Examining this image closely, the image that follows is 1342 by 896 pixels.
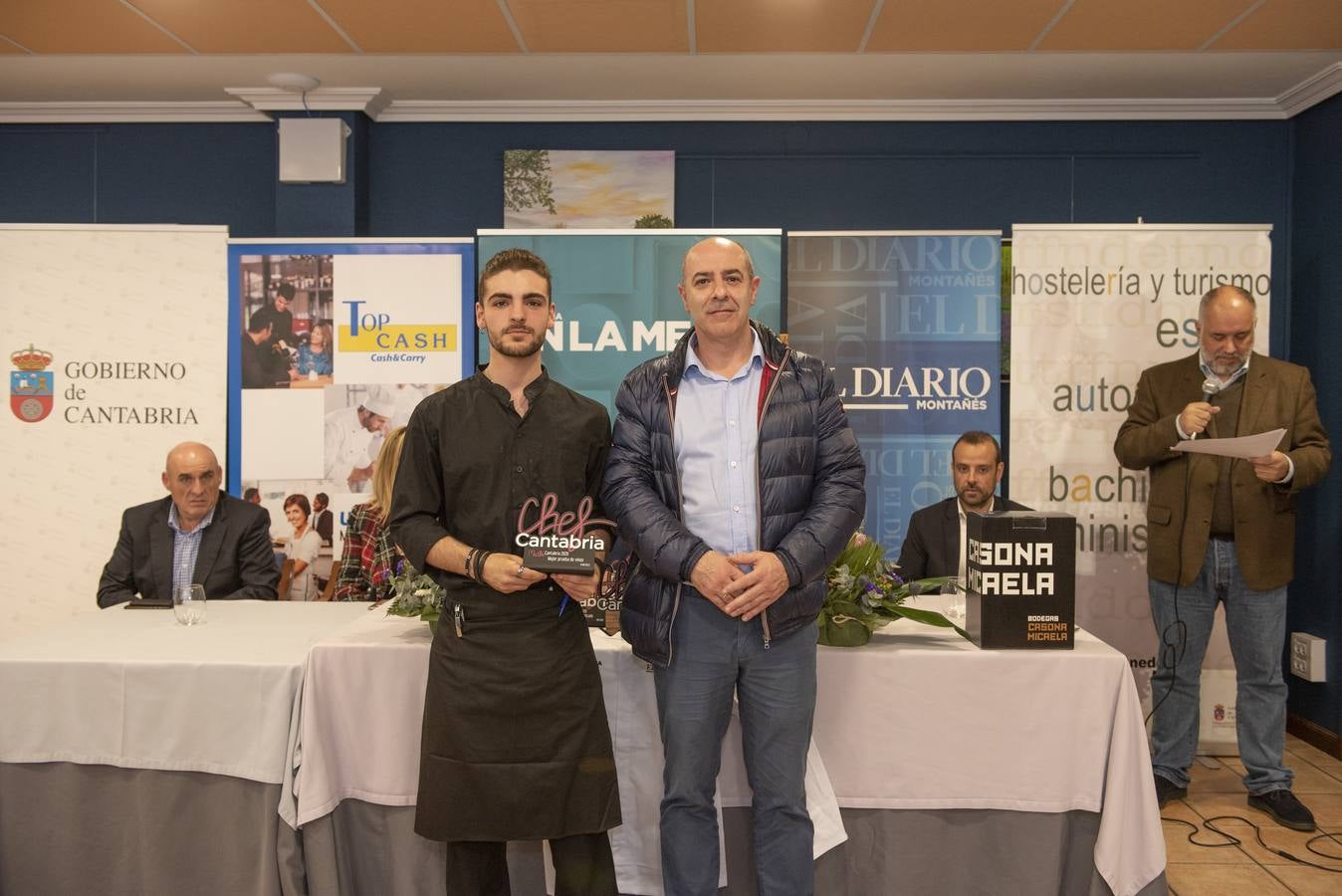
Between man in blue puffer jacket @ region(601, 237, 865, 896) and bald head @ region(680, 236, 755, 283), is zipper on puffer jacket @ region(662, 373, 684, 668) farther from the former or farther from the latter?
bald head @ region(680, 236, 755, 283)

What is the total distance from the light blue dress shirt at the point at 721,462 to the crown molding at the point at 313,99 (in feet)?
11.6

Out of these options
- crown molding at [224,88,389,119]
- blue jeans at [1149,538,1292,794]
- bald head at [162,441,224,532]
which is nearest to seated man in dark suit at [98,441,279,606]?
bald head at [162,441,224,532]

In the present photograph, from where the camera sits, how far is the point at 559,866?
7.34 feet

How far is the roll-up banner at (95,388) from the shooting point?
16.0 ft

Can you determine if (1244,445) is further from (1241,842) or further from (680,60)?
(680,60)

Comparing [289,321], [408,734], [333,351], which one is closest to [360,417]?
[333,351]

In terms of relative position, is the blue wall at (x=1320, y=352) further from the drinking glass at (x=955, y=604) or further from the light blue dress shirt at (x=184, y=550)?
the light blue dress shirt at (x=184, y=550)

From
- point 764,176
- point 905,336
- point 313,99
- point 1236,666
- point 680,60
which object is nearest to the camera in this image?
point 1236,666

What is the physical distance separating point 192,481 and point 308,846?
1636mm

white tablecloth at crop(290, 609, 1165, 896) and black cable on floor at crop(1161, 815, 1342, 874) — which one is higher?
white tablecloth at crop(290, 609, 1165, 896)

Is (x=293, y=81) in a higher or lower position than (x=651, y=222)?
higher

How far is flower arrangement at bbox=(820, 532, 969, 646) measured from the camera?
2508 millimetres

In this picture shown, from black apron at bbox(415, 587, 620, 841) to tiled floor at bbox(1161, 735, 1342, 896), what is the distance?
6.24 ft

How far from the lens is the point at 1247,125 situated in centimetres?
514
